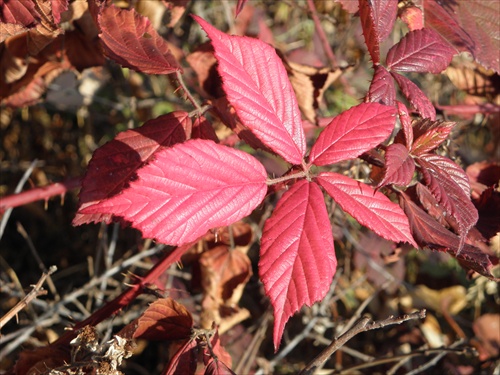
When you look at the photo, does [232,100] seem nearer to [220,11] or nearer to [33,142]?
[220,11]

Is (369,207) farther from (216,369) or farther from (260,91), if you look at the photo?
(216,369)

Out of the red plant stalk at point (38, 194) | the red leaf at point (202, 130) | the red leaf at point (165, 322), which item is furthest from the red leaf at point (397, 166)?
the red plant stalk at point (38, 194)

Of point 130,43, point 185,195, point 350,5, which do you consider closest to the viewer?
point 185,195

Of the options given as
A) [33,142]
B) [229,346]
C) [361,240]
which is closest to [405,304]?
[361,240]

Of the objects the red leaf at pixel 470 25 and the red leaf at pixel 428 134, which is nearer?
the red leaf at pixel 428 134

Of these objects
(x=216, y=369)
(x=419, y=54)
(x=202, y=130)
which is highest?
(x=419, y=54)

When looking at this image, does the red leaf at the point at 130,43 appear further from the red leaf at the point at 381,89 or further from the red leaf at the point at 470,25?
the red leaf at the point at 470,25

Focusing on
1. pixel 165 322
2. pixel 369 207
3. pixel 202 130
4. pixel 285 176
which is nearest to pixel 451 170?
pixel 369 207
